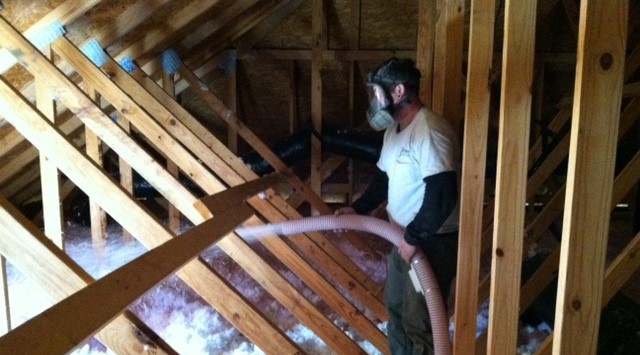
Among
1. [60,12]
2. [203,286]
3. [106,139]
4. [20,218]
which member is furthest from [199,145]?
[20,218]

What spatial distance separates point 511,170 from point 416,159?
698mm

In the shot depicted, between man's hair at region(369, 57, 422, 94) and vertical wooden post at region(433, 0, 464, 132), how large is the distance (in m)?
0.14

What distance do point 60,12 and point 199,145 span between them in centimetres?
83

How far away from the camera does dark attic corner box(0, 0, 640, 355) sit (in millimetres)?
858

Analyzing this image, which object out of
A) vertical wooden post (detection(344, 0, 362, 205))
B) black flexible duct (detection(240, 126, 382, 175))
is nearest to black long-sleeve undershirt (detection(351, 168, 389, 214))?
black flexible duct (detection(240, 126, 382, 175))

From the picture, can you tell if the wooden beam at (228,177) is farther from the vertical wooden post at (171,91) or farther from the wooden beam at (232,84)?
the wooden beam at (232,84)

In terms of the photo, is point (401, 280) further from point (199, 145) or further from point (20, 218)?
point (20, 218)

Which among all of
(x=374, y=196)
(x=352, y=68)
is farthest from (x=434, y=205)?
(x=352, y=68)

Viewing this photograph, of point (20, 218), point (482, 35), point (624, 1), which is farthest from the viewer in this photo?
point (482, 35)

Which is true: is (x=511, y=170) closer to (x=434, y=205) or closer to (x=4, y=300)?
(x=434, y=205)

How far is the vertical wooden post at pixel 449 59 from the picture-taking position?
181cm

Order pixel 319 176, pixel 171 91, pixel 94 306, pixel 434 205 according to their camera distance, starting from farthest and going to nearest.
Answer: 1. pixel 319 176
2. pixel 171 91
3. pixel 434 205
4. pixel 94 306

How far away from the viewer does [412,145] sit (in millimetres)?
1783

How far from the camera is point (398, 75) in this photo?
5.98 ft
